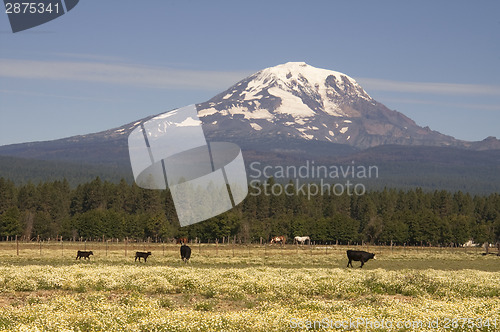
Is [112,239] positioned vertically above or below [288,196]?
below

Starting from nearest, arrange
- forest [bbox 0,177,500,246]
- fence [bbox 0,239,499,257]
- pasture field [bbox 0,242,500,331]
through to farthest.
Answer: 1. pasture field [bbox 0,242,500,331]
2. fence [bbox 0,239,499,257]
3. forest [bbox 0,177,500,246]

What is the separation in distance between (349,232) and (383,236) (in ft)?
26.5

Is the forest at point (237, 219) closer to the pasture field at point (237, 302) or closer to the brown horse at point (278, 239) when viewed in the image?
the brown horse at point (278, 239)

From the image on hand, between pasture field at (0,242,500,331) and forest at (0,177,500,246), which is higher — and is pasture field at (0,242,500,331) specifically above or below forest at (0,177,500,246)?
below

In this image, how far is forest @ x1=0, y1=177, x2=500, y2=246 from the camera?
122125 millimetres

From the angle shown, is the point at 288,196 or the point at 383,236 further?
the point at 288,196

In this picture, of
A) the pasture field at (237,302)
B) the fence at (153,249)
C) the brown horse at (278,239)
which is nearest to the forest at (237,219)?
the brown horse at (278,239)

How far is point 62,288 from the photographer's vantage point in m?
27.0

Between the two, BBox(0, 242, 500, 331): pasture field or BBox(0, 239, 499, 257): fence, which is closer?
BBox(0, 242, 500, 331): pasture field

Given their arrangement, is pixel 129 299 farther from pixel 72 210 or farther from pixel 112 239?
pixel 72 210

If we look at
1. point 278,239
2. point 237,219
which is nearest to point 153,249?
point 237,219

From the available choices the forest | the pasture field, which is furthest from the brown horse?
the pasture field

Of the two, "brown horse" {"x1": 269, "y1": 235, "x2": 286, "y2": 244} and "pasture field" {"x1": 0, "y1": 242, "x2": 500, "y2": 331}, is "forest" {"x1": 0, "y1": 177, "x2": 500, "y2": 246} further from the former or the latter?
"pasture field" {"x1": 0, "y1": 242, "x2": 500, "y2": 331}

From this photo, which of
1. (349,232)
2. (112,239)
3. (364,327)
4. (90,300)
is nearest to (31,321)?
(90,300)
